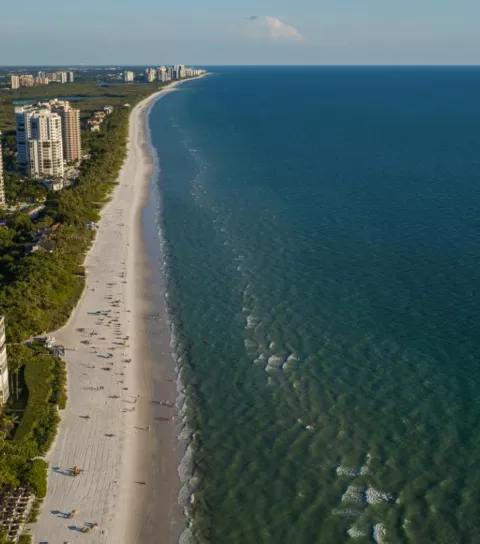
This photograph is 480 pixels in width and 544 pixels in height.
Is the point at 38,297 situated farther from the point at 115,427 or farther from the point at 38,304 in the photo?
the point at 115,427

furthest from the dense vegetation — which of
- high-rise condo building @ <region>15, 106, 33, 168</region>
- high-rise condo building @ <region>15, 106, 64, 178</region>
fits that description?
high-rise condo building @ <region>15, 106, 33, 168</region>

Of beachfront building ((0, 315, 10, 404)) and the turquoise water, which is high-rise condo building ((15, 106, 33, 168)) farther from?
beachfront building ((0, 315, 10, 404))

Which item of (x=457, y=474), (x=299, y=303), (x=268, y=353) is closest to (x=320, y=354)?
(x=268, y=353)

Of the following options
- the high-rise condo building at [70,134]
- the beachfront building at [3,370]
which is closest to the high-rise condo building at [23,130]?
the high-rise condo building at [70,134]

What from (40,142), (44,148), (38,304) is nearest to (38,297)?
(38,304)

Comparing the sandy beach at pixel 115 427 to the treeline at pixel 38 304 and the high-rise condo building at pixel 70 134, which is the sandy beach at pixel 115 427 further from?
the high-rise condo building at pixel 70 134

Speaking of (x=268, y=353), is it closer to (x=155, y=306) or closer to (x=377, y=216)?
(x=155, y=306)
